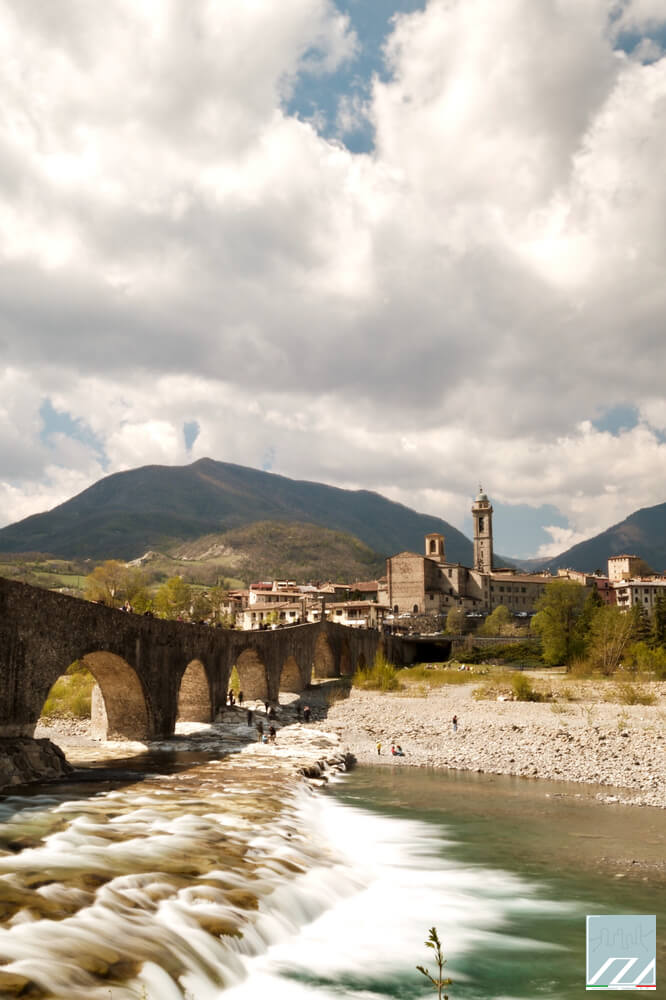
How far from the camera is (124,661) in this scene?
2572cm

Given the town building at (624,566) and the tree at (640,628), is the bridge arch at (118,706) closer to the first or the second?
the tree at (640,628)

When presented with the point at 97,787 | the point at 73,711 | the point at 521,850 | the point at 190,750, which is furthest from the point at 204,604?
the point at 521,850

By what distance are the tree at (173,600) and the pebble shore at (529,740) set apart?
3888cm

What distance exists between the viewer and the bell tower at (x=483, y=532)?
14988cm

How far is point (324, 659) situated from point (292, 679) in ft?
36.1

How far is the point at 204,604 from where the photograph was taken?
279ft

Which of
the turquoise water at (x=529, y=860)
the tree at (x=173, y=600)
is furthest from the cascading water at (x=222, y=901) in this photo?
the tree at (x=173, y=600)

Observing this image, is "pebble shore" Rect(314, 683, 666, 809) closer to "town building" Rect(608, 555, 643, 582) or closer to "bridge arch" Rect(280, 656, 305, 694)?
"bridge arch" Rect(280, 656, 305, 694)

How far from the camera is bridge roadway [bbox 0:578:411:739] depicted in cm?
1975

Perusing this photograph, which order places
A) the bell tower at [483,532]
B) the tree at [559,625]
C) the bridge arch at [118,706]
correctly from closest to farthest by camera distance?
the bridge arch at [118,706], the tree at [559,625], the bell tower at [483,532]

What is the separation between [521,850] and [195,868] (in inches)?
306

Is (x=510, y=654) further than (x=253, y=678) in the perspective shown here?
Yes

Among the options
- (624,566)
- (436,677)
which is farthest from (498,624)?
(624,566)

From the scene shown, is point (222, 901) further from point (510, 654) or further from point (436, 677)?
point (510, 654)
